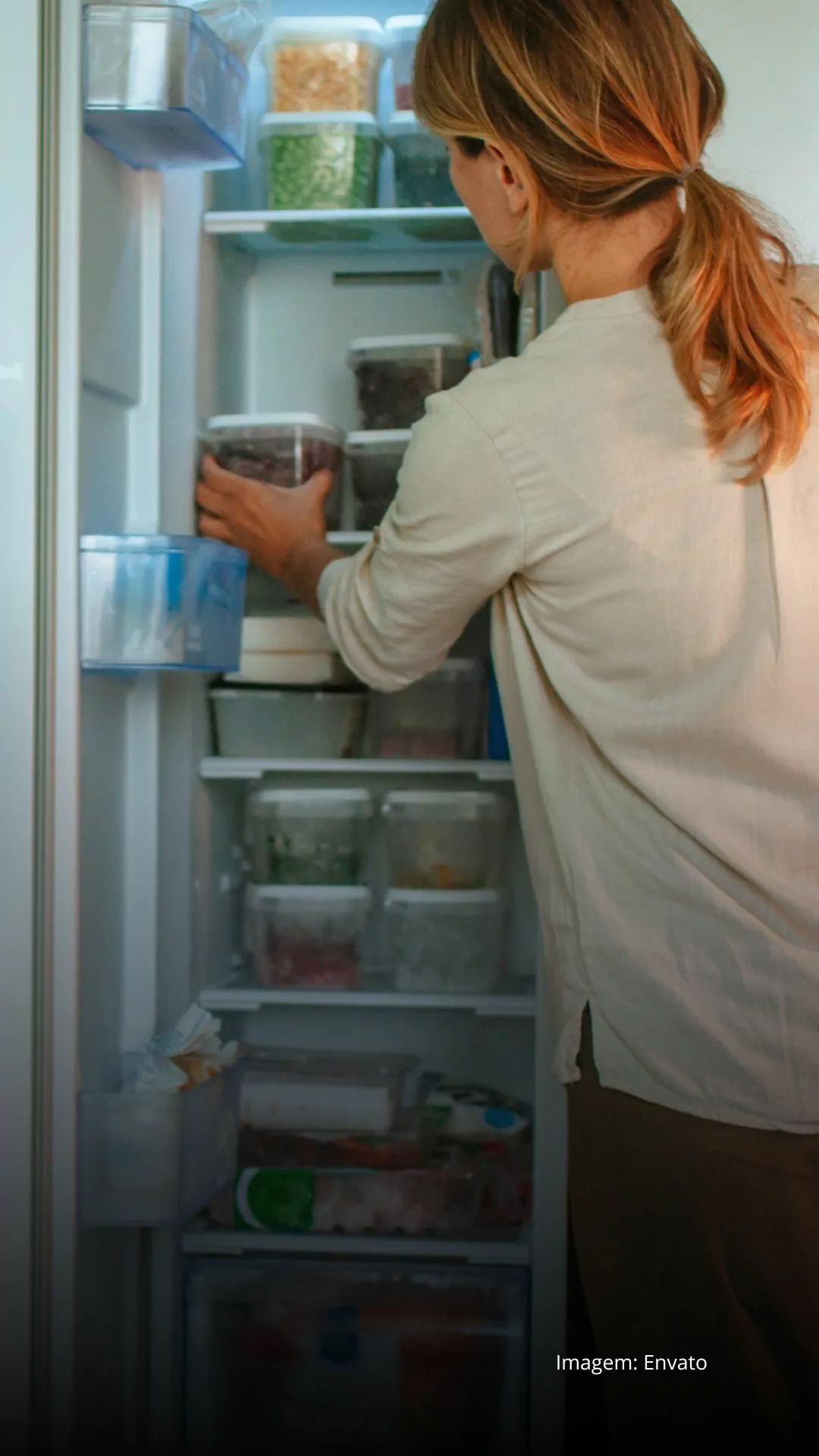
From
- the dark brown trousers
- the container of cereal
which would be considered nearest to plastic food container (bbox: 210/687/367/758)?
the container of cereal

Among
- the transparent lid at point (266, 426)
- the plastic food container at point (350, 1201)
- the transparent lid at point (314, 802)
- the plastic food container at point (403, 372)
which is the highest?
the plastic food container at point (403, 372)

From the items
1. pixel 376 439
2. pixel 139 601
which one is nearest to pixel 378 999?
pixel 139 601

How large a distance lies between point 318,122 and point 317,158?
5cm

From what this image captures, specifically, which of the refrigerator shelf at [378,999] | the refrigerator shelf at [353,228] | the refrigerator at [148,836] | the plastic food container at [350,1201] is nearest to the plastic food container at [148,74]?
the refrigerator at [148,836]

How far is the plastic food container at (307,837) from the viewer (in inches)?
76.8

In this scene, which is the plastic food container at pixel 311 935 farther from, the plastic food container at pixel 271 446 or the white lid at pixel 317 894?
the plastic food container at pixel 271 446

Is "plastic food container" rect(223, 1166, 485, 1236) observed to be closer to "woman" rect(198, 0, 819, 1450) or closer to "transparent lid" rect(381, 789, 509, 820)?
"transparent lid" rect(381, 789, 509, 820)

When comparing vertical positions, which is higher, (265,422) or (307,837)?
(265,422)

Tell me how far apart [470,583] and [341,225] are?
2.93ft

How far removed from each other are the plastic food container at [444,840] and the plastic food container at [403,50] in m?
0.96

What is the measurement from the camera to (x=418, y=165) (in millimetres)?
1928

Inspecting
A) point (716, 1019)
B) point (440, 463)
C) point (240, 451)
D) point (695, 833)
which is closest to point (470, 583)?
point (440, 463)

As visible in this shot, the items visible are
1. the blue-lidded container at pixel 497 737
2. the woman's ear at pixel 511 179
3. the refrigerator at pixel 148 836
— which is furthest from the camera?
the blue-lidded container at pixel 497 737

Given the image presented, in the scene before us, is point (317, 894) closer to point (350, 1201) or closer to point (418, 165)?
point (350, 1201)
